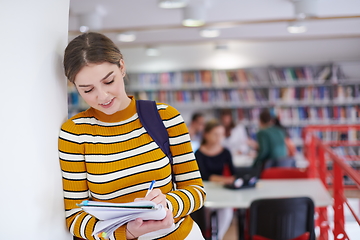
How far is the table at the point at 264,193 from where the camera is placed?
8.98ft

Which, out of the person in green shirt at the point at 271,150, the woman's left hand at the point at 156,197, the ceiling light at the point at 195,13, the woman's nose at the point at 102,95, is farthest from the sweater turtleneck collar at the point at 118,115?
the person in green shirt at the point at 271,150

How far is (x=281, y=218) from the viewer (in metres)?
2.42

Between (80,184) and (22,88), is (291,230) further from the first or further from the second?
(22,88)

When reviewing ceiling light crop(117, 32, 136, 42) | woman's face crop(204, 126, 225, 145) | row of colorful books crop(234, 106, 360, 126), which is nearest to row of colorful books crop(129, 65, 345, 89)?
row of colorful books crop(234, 106, 360, 126)

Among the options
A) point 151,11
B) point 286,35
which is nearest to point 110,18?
point 151,11

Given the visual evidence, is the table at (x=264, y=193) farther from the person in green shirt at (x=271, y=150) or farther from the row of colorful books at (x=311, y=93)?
the row of colorful books at (x=311, y=93)

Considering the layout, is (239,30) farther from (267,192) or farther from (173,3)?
(267,192)

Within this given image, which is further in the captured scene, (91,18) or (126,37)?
(126,37)

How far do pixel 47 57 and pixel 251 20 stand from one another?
10.9 feet

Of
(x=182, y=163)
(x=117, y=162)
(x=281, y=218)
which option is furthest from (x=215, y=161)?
(x=117, y=162)

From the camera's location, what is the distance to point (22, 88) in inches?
39.1

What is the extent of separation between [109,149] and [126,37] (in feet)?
13.1

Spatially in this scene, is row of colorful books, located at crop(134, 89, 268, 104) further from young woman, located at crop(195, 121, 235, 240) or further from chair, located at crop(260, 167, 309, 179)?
chair, located at crop(260, 167, 309, 179)

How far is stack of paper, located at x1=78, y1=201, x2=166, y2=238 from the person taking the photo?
92 cm
